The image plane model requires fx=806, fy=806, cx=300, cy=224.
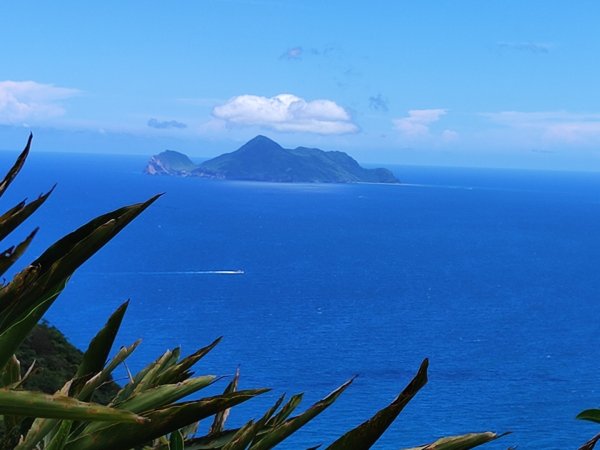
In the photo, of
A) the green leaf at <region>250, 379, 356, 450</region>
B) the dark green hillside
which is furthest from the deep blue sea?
the green leaf at <region>250, 379, 356, 450</region>

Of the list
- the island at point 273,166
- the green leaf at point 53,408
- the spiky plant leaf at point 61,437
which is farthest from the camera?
the island at point 273,166

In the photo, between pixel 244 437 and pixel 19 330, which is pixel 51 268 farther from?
pixel 244 437

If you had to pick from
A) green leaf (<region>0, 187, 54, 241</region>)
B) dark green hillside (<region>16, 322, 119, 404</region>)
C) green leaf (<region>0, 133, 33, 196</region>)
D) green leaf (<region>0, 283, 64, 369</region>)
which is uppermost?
green leaf (<region>0, 133, 33, 196</region>)

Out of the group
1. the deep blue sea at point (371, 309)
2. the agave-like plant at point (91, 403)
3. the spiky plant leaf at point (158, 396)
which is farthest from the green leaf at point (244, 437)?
the deep blue sea at point (371, 309)

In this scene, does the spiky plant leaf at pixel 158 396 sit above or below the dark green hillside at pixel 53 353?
above

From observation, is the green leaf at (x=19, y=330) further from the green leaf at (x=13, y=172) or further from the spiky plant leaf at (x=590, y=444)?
the spiky plant leaf at (x=590, y=444)

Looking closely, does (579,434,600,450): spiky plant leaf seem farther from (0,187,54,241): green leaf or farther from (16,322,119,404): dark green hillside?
(16,322,119,404): dark green hillside

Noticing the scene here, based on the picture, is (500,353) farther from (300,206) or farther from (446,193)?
(446,193)

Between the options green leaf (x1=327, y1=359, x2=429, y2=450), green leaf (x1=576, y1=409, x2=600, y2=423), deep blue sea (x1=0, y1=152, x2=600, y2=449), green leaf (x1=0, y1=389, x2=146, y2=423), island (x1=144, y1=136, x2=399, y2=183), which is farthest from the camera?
island (x1=144, y1=136, x2=399, y2=183)
